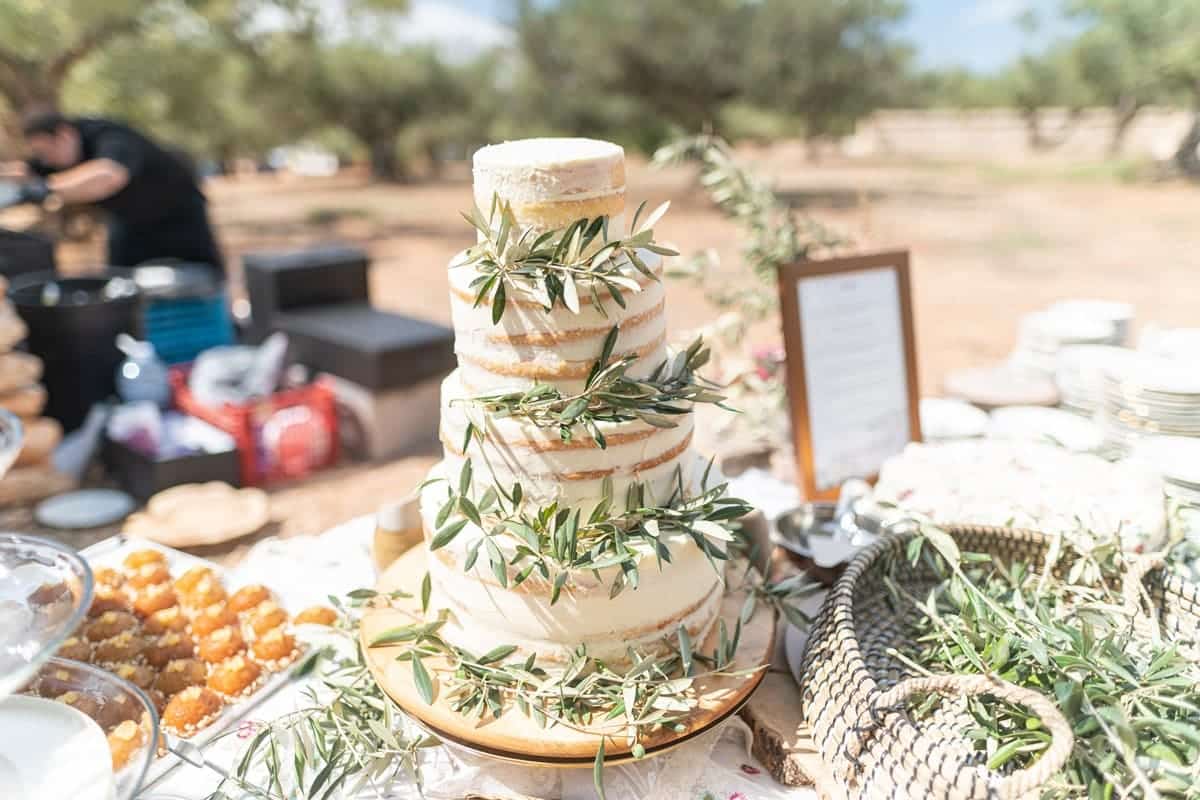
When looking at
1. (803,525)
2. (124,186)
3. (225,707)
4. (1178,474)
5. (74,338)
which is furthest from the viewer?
(124,186)

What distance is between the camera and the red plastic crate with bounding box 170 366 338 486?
177 inches

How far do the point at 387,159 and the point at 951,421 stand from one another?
86.9 ft

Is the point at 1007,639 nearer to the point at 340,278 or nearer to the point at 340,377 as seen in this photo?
the point at 340,377

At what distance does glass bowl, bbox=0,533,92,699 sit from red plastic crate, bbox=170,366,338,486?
126 inches

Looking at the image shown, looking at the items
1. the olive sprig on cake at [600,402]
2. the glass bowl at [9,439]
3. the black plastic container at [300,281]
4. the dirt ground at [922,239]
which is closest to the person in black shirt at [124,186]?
the black plastic container at [300,281]

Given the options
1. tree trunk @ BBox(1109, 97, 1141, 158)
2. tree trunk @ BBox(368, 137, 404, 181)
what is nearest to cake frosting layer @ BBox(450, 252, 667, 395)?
tree trunk @ BBox(368, 137, 404, 181)

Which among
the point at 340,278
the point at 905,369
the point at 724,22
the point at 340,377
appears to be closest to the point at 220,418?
the point at 340,377

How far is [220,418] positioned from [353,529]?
2.35 m

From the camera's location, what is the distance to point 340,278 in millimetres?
5562

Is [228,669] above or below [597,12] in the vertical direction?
below

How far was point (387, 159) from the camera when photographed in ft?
88.2

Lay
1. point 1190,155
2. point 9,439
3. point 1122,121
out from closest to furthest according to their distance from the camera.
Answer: point 9,439 → point 1190,155 → point 1122,121

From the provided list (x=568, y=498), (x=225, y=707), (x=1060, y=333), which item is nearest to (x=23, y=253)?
(x=225, y=707)

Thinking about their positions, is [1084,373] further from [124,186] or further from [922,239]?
[922,239]
